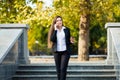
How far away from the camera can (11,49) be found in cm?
1091

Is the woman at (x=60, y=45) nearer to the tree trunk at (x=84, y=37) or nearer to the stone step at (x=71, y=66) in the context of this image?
the stone step at (x=71, y=66)

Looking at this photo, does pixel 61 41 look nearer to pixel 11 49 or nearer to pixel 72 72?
pixel 11 49

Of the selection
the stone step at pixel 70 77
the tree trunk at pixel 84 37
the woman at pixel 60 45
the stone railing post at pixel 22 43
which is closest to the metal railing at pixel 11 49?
the stone railing post at pixel 22 43

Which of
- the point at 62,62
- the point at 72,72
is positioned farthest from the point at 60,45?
the point at 72,72

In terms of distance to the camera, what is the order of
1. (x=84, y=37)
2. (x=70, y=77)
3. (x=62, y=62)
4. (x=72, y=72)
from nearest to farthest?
(x=62, y=62) < (x=70, y=77) < (x=72, y=72) < (x=84, y=37)

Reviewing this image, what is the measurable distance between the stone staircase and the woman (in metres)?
1.78

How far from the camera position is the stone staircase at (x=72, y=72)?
443 inches

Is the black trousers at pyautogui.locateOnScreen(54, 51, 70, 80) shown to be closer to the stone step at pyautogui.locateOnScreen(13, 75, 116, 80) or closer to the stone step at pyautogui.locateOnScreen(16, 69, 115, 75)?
the stone step at pyautogui.locateOnScreen(13, 75, 116, 80)

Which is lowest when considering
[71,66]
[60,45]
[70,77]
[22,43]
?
[70,77]

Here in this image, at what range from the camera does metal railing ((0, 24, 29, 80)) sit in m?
10.1

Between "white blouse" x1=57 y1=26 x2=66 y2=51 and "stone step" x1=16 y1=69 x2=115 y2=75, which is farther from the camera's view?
"stone step" x1=16 y1=69 x2=115 y2=75

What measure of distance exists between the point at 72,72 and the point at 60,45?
82.6 inches

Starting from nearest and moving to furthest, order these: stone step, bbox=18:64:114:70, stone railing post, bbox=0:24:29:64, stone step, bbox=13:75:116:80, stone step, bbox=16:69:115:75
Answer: stone step, bbox=13:75:116:80 → stone step, bbox=16:69:115:75 → stone step, bbox=18:64:114:70 → stone railing post, bbox=0:24:29:64

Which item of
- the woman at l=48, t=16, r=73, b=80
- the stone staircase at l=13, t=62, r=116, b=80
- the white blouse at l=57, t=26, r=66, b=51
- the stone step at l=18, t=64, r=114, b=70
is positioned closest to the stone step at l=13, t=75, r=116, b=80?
the stone staircase at l=13, t=62, r=116, b=80
